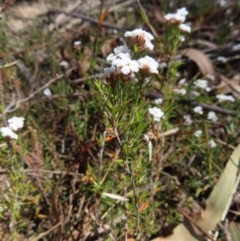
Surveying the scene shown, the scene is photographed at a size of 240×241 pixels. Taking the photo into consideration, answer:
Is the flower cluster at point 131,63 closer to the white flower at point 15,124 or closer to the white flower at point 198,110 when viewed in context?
the white flower at point 15,124

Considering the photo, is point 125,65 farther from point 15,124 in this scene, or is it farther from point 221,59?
point 221,59

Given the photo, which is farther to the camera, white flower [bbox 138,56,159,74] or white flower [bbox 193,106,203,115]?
white flower [bbox 193,106,203,115]

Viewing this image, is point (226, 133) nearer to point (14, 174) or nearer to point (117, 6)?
point (14, 174)

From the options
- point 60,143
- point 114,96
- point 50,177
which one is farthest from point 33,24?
point 114,96

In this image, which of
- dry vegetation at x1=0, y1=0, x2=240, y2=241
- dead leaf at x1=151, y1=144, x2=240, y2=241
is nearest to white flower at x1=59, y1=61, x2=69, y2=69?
dry vegetation at x1=0, y1=0, x2=240, y2=241

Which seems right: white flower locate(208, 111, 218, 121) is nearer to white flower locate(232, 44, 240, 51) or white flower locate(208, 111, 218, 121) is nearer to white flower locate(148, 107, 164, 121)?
white flower locate(148, 107, 164, 121)

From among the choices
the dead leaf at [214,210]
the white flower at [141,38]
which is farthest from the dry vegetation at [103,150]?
the white flower at [141,38]
